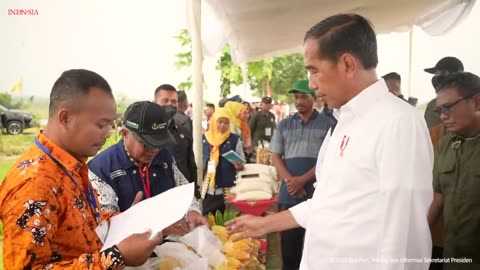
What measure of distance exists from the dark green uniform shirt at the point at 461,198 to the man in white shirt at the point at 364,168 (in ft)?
3.19

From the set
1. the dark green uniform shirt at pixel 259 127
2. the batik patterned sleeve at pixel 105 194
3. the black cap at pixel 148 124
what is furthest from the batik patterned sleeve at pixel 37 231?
the dark green uniform shirt at pixel 259 127

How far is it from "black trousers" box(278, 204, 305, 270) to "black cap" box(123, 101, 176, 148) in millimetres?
2155

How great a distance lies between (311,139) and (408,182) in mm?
2631

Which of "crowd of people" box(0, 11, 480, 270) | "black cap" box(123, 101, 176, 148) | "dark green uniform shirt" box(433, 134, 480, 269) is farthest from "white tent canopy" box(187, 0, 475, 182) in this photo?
"dark green uniform shirt" box(433, 134, 480, 269)

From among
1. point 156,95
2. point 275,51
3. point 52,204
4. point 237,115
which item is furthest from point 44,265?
point 275,51

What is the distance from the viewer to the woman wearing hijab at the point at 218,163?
4.42 metres

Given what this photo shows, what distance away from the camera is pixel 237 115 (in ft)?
19.0

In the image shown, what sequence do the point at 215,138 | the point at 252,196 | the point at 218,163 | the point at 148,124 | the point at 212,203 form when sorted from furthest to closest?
the point at 215,138 < the point at 218,163 < the point at 212,203 < the point at 252,196 < the point at 148,124

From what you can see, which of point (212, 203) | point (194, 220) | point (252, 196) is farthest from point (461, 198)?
point (212, 203)

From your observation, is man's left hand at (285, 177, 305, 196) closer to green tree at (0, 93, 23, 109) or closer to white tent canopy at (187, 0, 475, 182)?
white tent canopy at (187, 0, 475, 182)

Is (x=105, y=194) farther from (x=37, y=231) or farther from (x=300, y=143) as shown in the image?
(x=300, y=143)

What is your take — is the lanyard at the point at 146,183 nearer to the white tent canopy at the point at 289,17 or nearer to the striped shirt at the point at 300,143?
the striped shirt at the point at 300,143

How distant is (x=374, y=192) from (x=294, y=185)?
2521mm

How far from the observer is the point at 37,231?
1079 mm
